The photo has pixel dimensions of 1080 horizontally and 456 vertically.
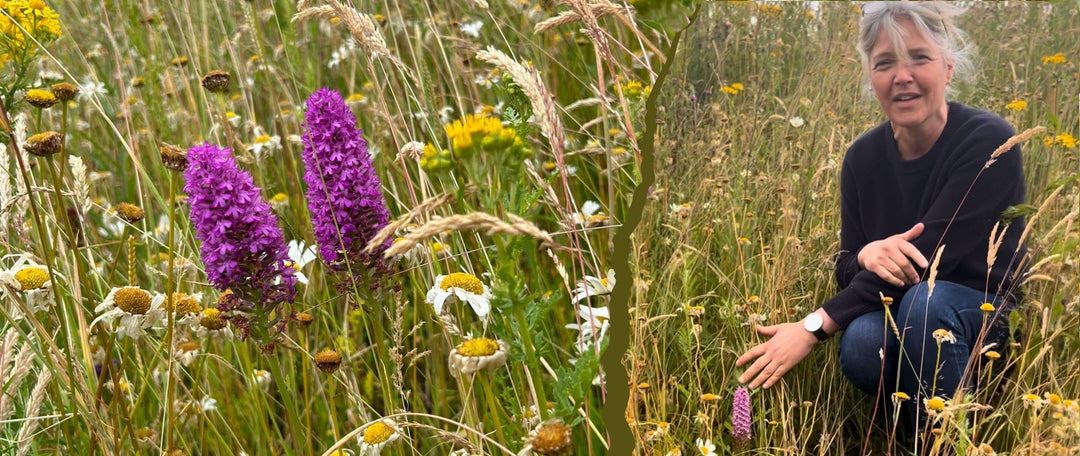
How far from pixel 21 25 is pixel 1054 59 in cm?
232

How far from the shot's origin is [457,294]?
165 centimetres

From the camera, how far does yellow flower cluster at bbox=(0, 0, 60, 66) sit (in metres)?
2.15

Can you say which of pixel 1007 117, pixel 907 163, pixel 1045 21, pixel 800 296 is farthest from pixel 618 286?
pixel 1045 21

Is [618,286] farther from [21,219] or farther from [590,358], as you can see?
[21,219]

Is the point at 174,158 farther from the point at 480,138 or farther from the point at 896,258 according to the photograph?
the point at 896,258

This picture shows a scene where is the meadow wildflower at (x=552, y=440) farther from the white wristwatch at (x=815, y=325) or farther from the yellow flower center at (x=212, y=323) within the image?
the yellow flower center at (x=212, y=323)

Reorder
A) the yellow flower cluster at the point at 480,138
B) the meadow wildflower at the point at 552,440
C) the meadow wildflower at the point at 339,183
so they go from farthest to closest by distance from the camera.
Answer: the meadow wildflower at the point at 339,183, the meadow wildflower at the point at 552,440, the yellow flower cluster at the point at 480,138

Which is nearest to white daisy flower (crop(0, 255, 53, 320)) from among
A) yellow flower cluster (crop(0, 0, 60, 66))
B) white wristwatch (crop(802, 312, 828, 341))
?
yellow flower cluster (crop(0, 0, 60, 66))

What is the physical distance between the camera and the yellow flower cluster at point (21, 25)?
215 cm

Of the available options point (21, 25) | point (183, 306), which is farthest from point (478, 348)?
point (21, 25)

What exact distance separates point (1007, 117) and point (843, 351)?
30cm

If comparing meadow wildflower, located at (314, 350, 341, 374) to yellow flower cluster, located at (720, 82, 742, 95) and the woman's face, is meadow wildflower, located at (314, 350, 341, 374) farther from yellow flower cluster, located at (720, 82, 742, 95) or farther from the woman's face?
the woman's face

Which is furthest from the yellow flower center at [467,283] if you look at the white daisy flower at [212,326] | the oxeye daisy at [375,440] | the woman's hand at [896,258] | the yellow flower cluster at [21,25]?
the yellow flower cluster at [21,25]

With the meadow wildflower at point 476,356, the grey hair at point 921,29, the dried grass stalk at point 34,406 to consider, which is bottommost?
the dried grass stalk at point 34,406
